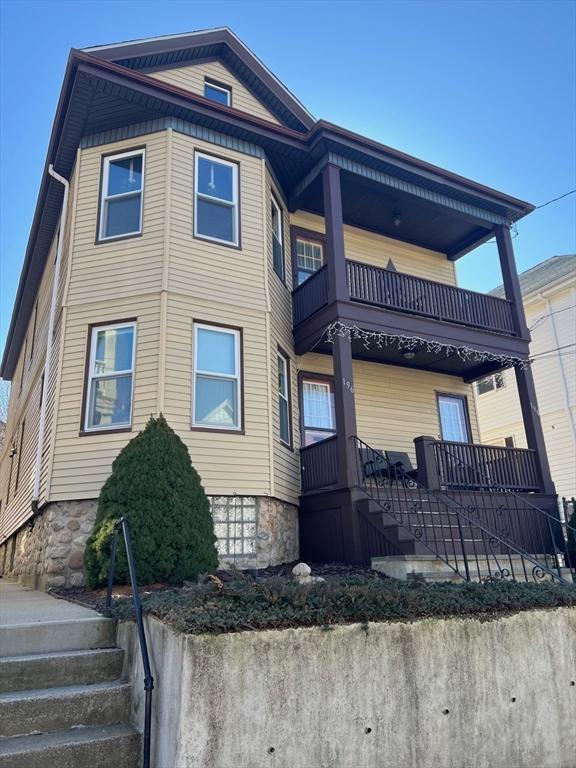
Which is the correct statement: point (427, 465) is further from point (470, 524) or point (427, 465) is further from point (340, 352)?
point (340, 352)

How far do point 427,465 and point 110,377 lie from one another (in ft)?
16.2

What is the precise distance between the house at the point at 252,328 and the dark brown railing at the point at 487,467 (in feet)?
0.13

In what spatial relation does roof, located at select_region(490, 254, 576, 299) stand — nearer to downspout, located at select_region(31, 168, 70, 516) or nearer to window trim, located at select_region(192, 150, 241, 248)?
window trim, located at select_region(192, 150, 241, 248)

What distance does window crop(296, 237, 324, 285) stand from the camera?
11648 millimetres

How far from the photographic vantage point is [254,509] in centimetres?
850

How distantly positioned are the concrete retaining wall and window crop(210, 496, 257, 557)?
3760 mm

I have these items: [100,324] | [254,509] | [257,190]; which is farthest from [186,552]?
[257,190]

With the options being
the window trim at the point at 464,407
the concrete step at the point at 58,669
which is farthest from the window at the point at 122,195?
the window trim at the point at 464,407

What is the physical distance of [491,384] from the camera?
66.0ft

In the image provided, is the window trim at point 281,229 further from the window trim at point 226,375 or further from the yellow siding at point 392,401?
the window trim at point 226,375

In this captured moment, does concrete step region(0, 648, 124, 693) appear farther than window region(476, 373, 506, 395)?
No

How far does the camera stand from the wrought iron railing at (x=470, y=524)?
703 cm

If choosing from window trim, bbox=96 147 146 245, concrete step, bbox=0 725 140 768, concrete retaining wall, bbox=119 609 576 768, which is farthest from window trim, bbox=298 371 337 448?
concrete step, bbox=0 725 140 768

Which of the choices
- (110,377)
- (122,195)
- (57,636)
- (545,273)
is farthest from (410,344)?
(545,273)
